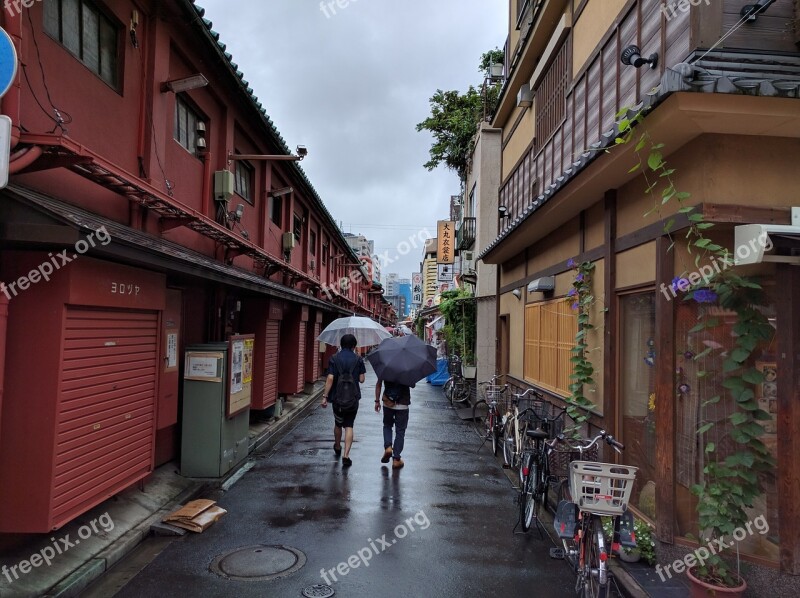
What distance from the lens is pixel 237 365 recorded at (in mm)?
8188

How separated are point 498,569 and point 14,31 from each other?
6.19m

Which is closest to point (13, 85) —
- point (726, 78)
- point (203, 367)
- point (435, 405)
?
point (203, 367)

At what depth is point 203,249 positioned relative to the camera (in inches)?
352

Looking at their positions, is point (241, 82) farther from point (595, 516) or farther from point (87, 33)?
point (595, 516)

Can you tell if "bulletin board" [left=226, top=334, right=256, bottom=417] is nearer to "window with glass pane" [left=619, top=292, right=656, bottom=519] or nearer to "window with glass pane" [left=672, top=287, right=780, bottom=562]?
"window with glass pane" [left=619, top=292, right=656, bottom=519]

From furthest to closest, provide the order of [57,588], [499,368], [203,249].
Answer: [499,368]
[203,249]
[57,588]

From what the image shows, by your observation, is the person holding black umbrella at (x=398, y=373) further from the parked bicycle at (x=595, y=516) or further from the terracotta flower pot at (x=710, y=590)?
the terracotta flower pot at (x=710, y=590)

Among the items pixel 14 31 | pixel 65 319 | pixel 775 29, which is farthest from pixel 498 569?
pixel 14 31

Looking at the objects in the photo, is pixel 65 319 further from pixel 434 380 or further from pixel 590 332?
pixel 434 380

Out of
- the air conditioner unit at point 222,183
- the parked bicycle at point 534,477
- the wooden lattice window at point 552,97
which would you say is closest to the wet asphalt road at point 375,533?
the parked bicycle at point 534,477

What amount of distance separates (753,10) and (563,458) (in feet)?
15.7

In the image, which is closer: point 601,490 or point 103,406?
point 601,490

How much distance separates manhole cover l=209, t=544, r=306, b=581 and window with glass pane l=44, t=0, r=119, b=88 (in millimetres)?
5221

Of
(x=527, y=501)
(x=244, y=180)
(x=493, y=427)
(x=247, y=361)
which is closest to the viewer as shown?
(x=527, y=501)
